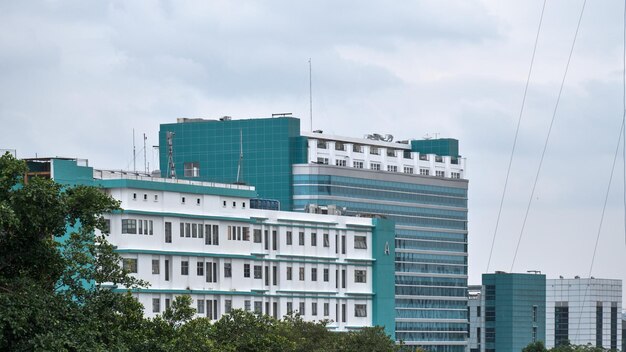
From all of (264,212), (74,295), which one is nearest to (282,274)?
(264,212)

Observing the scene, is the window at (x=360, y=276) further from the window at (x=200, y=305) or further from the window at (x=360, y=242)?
the window at (x=200, y=305)

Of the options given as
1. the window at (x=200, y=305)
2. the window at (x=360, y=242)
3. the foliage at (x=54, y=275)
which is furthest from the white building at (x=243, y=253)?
the foliage at (x=54, y=275)

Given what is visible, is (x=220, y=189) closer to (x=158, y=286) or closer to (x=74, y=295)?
(x=158, y=286)

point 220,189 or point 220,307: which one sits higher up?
point 220,189

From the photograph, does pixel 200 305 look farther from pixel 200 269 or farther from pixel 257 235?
pixel 257 235

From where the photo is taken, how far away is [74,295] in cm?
6688

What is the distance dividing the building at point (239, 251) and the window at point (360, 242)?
107 millimetres

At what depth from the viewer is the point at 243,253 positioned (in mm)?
163500

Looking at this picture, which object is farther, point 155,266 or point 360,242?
point 360,242

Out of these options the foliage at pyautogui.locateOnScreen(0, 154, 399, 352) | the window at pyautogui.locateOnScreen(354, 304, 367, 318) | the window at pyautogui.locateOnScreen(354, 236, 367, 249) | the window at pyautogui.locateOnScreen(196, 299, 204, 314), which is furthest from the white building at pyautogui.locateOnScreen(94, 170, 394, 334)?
the foliage at pyautogui.locateOnScreen(0, 154, 399, 352)

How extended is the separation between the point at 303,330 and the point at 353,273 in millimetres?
47302

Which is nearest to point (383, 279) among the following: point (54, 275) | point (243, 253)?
point (243, 253)

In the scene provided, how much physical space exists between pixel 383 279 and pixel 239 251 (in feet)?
79.6

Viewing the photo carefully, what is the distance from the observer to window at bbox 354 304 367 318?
179000mm
